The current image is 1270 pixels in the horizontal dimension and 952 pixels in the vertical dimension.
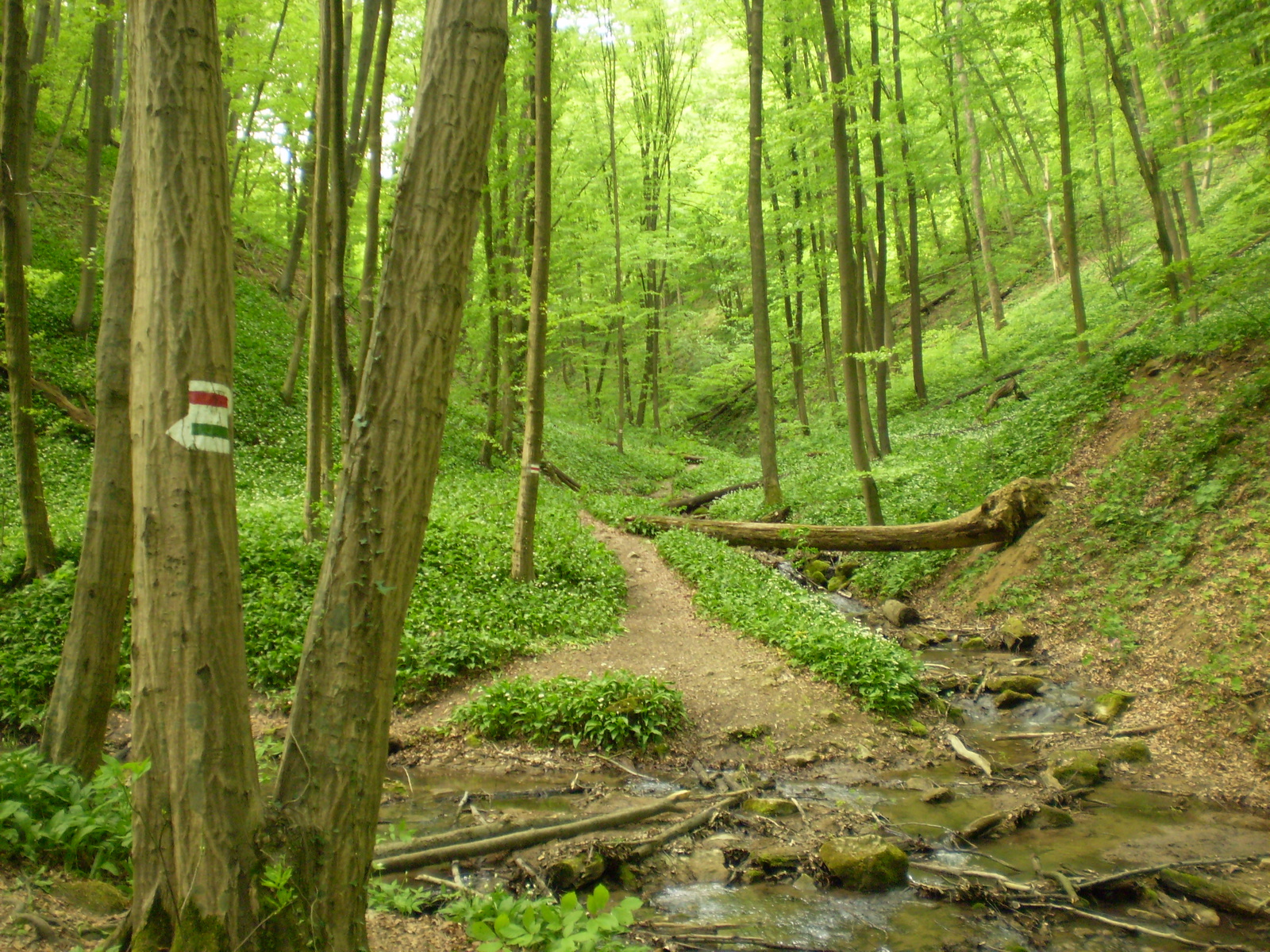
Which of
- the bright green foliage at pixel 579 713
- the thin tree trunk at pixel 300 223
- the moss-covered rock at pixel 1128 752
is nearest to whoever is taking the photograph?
the moss-covered rock at pixel 1128 752

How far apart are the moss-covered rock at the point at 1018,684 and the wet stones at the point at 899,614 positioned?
245cm

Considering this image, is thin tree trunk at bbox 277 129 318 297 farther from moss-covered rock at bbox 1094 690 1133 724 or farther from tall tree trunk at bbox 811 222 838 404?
moss-covered rock at bbox 1094 690 1133 724

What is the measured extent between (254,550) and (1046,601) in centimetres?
1002

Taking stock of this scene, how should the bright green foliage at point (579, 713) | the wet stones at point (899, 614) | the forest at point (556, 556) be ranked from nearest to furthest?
1. the forest at point (556, 556)
2. the bright green foliage at point (579, 713)
3. the wet stones at point (899, 614)

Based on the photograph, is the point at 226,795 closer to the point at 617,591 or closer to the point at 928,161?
the point at 617,591

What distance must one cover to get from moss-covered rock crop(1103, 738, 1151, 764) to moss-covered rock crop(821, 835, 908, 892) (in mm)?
2785

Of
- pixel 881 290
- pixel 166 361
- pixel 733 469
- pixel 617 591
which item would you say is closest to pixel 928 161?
pixel 881 290

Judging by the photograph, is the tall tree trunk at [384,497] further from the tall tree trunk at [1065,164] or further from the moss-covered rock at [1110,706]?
the tall tree trunk at [1065,164]

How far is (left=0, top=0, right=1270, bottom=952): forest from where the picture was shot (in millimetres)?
2480

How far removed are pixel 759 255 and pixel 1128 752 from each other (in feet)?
35.4

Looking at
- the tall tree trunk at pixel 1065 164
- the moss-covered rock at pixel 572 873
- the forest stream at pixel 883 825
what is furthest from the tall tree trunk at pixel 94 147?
the tall tree trunk at pixel 1065 164

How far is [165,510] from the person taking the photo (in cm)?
242

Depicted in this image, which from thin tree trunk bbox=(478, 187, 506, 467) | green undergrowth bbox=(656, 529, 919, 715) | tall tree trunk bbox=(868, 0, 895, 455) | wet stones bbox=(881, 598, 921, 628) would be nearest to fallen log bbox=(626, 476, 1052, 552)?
green undergrowth bbox=(656, 529, 919, 715)

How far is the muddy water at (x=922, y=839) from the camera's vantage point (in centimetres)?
381
